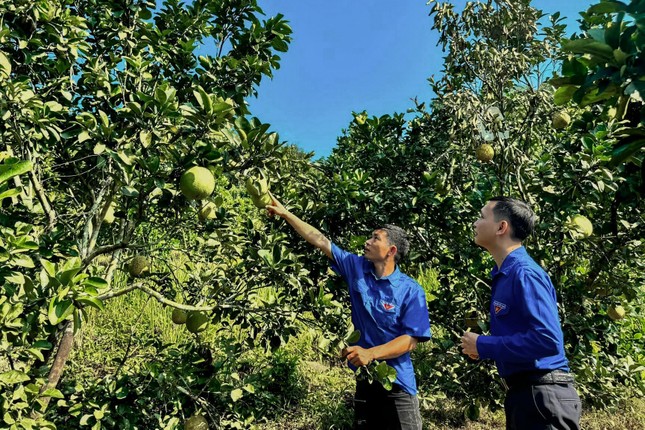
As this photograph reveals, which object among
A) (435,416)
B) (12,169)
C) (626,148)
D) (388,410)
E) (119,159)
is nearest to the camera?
(626,148)

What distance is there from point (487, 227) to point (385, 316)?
2.40ft

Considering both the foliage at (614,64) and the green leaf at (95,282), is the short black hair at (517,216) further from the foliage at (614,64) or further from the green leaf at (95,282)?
the green leaf at (95,282)

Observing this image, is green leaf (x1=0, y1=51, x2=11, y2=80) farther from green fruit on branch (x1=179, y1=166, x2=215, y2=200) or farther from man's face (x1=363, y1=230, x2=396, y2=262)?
man's face (x1=363, y1=230, x2=396, y2=262)

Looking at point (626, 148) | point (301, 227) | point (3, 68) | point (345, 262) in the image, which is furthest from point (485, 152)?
point (3, 68)

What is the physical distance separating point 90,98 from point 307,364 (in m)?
3.74

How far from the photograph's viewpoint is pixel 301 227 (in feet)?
8.27

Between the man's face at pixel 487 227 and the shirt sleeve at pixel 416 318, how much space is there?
1.66ft

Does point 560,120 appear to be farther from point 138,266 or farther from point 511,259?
point 138,266

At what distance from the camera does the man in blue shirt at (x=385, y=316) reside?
227cm

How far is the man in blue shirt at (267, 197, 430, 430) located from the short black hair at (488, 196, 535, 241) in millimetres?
641

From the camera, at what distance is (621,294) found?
122 inches

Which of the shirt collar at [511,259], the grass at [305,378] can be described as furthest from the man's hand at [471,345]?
the grass at [305,378]

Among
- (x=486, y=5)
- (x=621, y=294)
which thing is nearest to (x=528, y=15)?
(x=486, y=5)

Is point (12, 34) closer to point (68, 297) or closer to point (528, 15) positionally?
point (68, 297)
